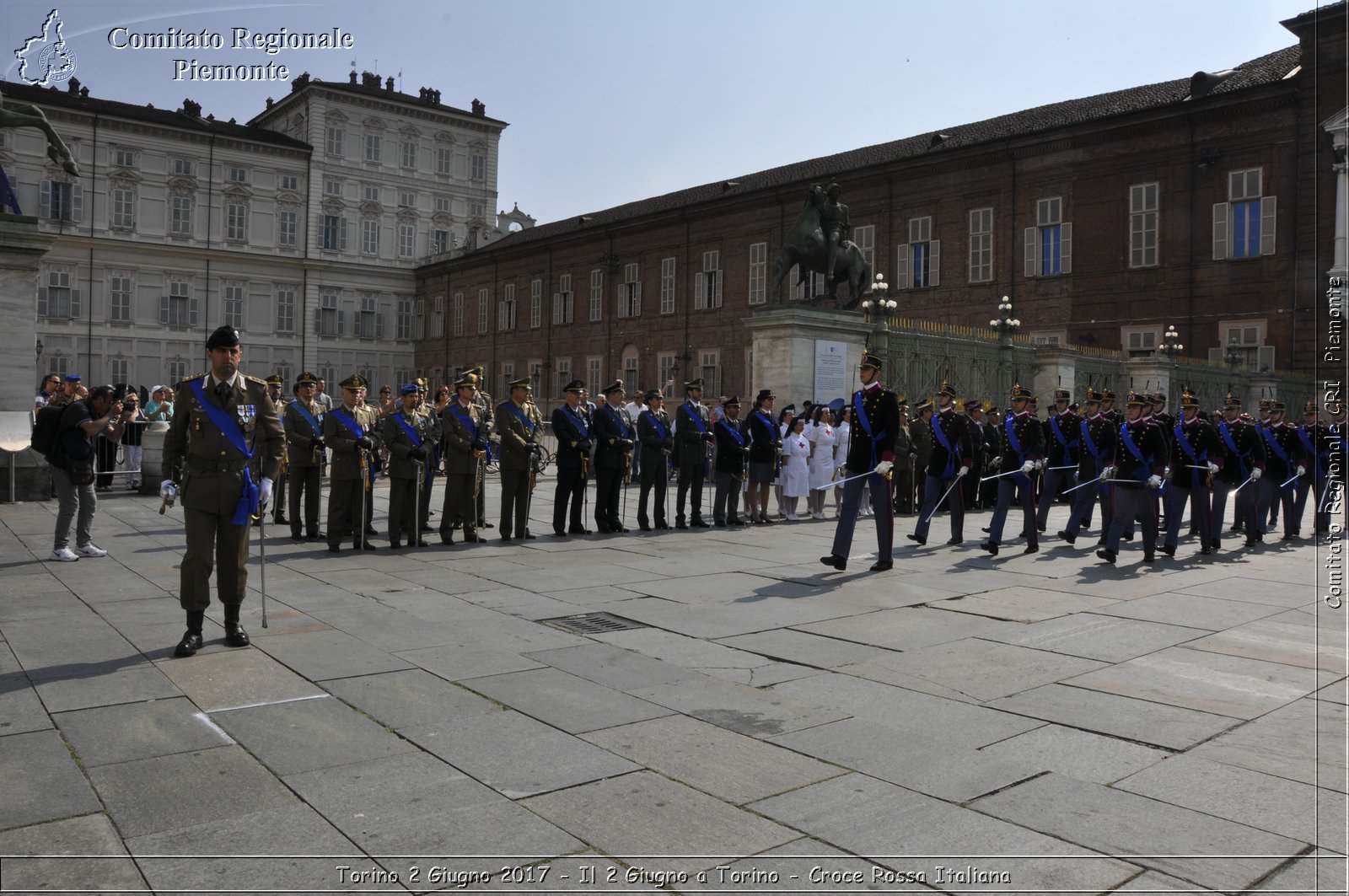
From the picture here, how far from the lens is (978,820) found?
385 centimetres

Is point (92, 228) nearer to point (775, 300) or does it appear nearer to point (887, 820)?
point (775, 300)

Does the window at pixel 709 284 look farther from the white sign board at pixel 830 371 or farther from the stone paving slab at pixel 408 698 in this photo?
the stone paving slab at pixel 408 698

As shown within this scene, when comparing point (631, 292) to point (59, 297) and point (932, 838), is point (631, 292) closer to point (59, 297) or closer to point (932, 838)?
point (59, 297)

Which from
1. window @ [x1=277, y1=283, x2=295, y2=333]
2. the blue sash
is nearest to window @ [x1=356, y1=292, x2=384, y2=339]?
window @ [x1=277, y1=283, x2=295, y2=333]

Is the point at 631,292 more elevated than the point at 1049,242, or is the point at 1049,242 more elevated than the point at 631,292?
the point at 631,292

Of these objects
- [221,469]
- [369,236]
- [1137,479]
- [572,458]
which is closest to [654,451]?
[572,458]

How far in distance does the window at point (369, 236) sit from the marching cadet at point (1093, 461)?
50475mm

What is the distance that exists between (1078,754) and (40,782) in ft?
14.2

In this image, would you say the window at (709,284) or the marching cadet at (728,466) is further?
the window at (709,284)

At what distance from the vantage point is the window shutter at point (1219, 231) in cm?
2875

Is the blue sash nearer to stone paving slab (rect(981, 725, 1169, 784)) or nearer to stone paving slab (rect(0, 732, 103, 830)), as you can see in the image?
stone paving slab (rect(0, 732, 103, 830))

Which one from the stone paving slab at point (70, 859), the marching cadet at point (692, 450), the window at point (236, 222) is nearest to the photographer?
the stone paving slab at point (70, 859)

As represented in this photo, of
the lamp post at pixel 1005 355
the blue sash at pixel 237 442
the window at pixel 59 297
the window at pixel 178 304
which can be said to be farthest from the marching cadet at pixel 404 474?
the window at pixel 178 304

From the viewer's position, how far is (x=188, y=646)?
6.13m
